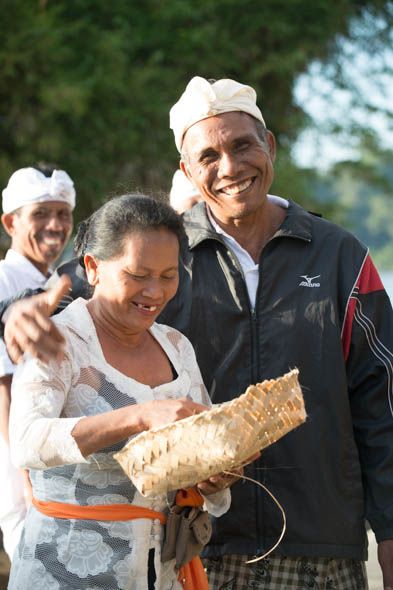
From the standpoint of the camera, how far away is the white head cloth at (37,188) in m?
5.42

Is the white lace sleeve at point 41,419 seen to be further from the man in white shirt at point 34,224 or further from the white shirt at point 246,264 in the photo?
the man in white shirt at point 34,224

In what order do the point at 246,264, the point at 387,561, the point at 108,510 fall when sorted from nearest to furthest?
1. the point at 108,510
2. the point at 387,561
3. the point at 246,264

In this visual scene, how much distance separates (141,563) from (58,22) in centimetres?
797

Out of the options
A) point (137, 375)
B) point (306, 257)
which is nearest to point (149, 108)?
point (306, 257)

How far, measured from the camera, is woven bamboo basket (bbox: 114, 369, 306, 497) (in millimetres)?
2424

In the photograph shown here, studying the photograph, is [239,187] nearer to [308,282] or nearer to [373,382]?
[308,282]

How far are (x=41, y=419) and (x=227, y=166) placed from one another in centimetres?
119

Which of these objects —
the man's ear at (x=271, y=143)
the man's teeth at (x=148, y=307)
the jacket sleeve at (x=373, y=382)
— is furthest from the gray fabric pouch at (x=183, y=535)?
the man's ear at (x=271, y=143)

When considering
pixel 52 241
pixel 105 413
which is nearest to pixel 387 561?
pixel 105 413

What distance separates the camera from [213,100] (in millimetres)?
3492

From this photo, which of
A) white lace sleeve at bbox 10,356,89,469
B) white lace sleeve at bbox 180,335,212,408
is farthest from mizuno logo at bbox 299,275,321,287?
white lace sleeve at bbox 10,356,89,469

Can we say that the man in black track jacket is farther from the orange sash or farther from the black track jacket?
the orange sash

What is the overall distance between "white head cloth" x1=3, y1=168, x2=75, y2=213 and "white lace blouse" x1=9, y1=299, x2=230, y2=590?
2651 millimetres

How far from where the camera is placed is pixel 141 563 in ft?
9.05
